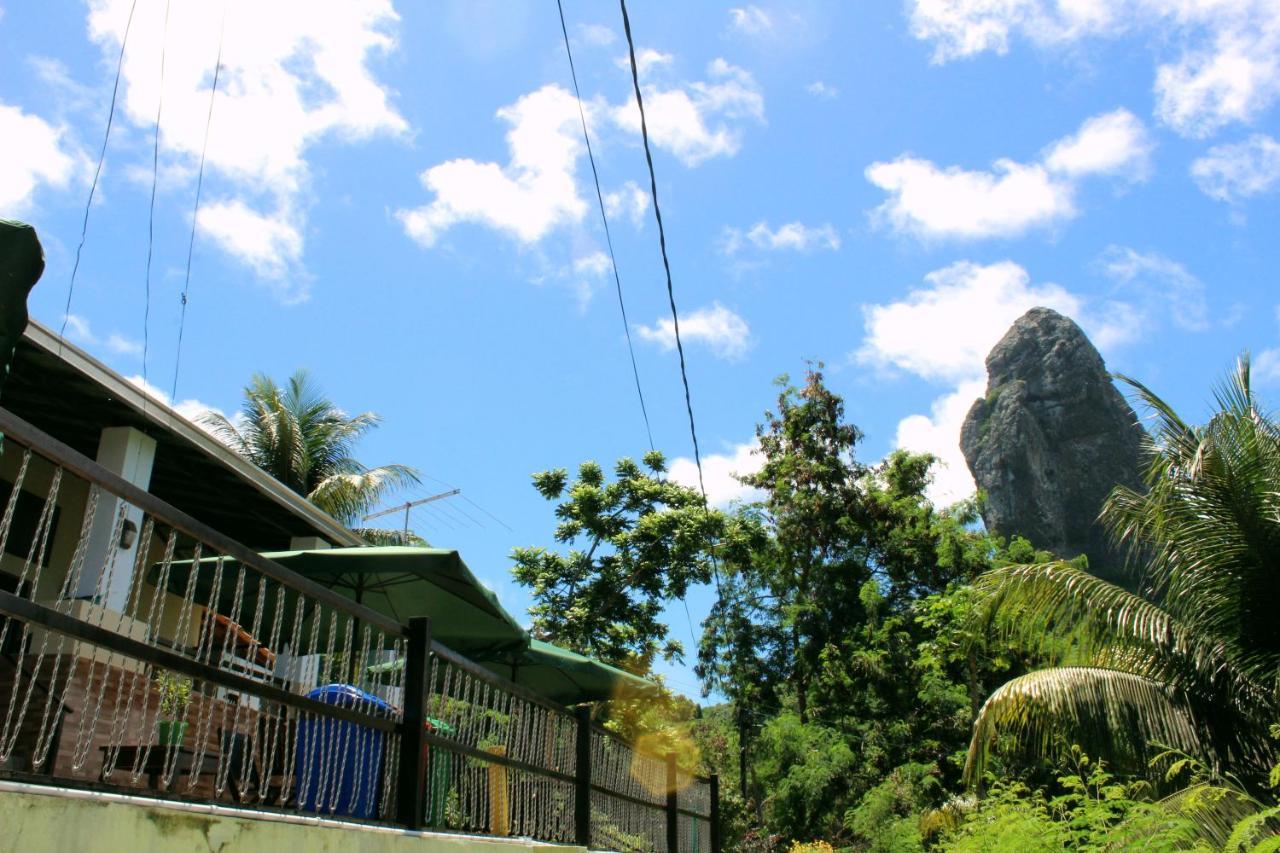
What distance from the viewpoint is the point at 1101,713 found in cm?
1141

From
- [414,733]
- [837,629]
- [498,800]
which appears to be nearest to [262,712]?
[414,733]

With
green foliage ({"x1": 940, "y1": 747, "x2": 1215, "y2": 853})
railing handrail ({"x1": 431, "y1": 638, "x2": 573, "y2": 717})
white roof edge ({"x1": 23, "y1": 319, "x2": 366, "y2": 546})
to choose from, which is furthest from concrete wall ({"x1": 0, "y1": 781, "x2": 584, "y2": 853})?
green foliage ({"x1": 940, "y1": 747, "x2": 1215, "y2": 853})

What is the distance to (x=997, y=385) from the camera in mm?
58875

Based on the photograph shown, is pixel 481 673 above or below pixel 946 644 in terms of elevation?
below

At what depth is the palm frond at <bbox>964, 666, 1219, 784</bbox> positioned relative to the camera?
1114cm

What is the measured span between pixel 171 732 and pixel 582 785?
4.07m

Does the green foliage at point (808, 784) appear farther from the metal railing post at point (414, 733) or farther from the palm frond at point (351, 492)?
the metal railing post at point (414, 733)

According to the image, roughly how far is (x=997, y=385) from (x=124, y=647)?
6014 centimetres

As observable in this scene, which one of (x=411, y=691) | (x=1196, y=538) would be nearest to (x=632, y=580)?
(x=1196, y=538)

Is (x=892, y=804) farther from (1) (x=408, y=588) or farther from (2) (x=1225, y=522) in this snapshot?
(1) (x=408, y=588)

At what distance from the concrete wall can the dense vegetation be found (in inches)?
209

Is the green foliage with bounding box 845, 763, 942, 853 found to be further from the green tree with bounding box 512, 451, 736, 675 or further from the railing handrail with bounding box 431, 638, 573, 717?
the railing handrail with bounding box 431, 638, 573, 717

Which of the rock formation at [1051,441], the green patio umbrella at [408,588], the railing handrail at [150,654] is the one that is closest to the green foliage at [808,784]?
the green patio umbrella at [408,588]

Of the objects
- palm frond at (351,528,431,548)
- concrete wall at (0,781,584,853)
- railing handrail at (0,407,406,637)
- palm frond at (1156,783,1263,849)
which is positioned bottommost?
concrete wall at (0,781,584,853)
